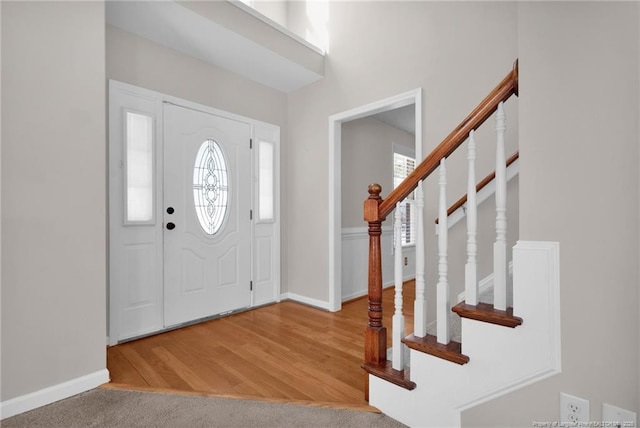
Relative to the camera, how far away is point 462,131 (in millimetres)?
1371

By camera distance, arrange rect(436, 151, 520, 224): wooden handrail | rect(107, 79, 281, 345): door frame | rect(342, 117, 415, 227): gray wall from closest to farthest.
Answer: rect(436, 151, 520, 224): wooden handrail
rect(107, 79, 281, 345): door frame
rect(342, 117, 415, 227): gray wall

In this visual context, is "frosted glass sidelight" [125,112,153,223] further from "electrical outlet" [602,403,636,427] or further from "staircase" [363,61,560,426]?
"electrical outlet" [602,403,636,427]

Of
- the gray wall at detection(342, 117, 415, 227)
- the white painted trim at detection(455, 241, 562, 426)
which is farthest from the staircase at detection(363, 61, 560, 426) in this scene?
the gray wall at detection(342, 117, 415, 227)

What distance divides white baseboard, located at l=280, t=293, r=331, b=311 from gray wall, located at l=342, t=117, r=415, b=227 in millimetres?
1031

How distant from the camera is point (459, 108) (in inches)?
98.9

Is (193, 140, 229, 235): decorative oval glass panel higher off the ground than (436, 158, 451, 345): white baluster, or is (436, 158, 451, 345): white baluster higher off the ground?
(193, 140, 229, 235): decorative oval glass panel

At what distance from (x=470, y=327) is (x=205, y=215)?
2.52 metres

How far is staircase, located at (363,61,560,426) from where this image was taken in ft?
3.84

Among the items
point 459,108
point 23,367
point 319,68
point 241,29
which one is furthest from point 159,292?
point 459,108

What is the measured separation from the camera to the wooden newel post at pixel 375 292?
5.43 feet

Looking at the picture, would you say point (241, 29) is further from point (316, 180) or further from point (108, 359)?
point (108, 359)

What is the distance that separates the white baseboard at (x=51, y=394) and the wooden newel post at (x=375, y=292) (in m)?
1.62

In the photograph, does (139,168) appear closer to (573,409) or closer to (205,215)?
(205,215)

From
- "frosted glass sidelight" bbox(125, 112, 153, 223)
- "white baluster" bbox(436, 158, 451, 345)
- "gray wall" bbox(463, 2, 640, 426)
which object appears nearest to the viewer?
"gray wall" bbox(463, 2, 640, 426)
